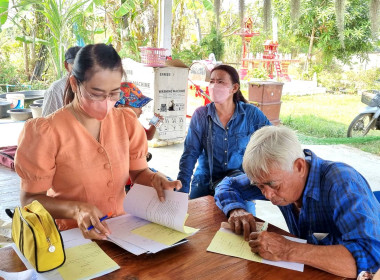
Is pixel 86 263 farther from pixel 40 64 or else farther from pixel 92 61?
pixel 40 64

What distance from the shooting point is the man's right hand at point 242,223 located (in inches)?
57.7

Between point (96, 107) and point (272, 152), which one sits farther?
point (96, 107)

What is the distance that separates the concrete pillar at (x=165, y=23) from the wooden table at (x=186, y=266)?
12.4ft

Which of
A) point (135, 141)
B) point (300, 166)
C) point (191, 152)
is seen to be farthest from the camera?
point (191, 152)

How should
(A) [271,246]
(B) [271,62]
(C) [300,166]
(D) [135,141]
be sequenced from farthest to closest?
(B) [271,62] < (D) [135,141] < (C) [300,166] < (A) [271,246]

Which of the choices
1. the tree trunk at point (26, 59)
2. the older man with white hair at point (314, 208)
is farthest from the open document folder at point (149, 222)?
the tree trunk at point (26, 59)

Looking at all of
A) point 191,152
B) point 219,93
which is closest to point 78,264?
point 191,152

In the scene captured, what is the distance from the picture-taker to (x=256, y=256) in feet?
4.27

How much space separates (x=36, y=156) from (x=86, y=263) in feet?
1.50

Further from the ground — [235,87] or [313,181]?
[235,87]

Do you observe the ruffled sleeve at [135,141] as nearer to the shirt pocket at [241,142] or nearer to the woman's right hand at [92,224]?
the woman's right hand at [92,224]

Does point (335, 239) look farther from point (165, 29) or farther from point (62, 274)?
point (165, 29)

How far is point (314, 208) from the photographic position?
1.46m

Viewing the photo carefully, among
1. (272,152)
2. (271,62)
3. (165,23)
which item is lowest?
(272,152)
